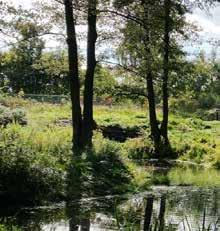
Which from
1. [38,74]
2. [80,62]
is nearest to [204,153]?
[80,62]

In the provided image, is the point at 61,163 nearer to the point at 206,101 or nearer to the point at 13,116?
the point at 13,116

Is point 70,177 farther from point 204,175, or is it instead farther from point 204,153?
point 204,153

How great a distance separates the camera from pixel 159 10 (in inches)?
902

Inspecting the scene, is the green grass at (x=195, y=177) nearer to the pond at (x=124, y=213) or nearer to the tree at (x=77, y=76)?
the pond at (x=124, y=213)

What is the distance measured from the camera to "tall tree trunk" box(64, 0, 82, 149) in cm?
2197

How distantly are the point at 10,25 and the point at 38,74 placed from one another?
214ft

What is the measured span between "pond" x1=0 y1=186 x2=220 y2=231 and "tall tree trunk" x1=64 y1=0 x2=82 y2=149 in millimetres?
4713

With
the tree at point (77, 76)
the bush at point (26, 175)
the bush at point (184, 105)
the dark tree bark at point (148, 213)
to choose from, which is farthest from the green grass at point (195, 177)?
the bush at point (184, 105)

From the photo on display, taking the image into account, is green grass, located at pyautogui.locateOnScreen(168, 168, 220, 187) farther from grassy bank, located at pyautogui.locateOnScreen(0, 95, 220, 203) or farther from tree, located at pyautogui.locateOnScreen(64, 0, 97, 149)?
tree, located at pyautogui.locateOnScreen(64, 0, 97, 149)

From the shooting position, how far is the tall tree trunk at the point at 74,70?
2197 cm

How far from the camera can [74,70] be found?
2228 cm

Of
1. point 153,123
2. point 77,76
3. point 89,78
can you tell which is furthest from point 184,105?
point 77,76

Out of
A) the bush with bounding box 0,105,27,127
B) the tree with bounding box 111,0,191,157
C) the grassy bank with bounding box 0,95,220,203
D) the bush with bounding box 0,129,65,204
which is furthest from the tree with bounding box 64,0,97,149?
Result: the bush with bounding box 0,105,27,127

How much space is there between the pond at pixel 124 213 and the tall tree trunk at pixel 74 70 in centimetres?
471
